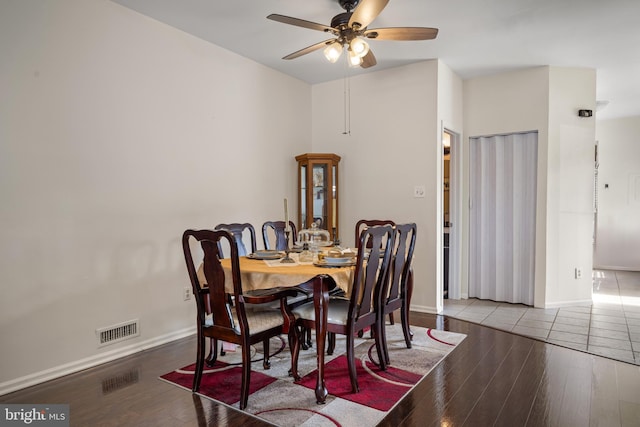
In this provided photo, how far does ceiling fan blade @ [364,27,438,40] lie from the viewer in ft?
8.52

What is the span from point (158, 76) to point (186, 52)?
394mm

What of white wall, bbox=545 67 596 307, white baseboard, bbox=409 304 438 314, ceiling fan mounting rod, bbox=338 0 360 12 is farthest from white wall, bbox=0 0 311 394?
white wall, bbox=545 67 596 307

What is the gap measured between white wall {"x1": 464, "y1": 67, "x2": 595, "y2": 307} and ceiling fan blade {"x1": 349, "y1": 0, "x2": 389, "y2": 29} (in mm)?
2854

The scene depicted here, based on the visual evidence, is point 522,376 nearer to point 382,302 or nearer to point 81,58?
point 382,302

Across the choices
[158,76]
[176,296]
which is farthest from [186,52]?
[176,296]

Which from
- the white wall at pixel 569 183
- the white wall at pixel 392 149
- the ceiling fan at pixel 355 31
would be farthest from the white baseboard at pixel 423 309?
the ceiling fan at pixel 355 31

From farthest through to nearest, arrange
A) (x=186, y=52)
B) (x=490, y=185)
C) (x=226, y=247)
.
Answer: (x=490, y=185)
(x=226, y=247)
(x=186, y=52)

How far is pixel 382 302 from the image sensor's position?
2.70 metres

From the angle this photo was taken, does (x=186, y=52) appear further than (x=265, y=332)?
Yes

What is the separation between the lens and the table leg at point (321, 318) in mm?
2281

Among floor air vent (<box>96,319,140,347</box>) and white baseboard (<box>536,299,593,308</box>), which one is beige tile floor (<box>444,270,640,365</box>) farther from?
floor air vent (<box>96,319,140,347</box>)

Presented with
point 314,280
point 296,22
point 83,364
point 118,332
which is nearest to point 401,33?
point 296,22

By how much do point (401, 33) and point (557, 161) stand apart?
9.49ft

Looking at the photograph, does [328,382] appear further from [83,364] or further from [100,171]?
[100,171]
